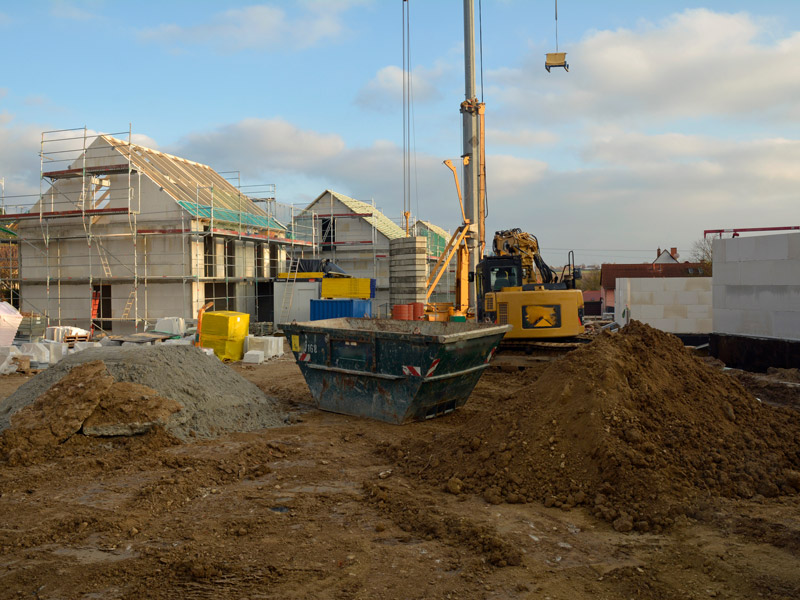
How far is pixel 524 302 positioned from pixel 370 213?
2542 centimetres

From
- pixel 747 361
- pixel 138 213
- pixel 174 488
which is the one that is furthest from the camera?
pixel 138 213

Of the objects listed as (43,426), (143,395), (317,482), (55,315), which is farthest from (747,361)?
Result: (55,315)

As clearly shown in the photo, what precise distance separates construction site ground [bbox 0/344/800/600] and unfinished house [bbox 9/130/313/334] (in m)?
16.7

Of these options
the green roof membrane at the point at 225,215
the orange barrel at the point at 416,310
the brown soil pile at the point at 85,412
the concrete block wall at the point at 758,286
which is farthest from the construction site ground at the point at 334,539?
the green roof membrane at the point at 225,215

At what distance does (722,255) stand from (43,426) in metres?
13.6

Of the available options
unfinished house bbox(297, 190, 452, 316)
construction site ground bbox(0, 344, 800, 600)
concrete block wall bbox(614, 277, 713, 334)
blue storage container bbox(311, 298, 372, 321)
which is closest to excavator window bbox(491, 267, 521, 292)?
concrete block wall bbox(614, 277, 713, 334)

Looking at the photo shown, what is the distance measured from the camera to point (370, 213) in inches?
1485

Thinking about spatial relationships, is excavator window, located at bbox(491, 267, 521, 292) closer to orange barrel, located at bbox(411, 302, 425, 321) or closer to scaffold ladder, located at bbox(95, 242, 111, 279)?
orange barrel, located at bbox(411, 302, 425, 321)

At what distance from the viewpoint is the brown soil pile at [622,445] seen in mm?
5574

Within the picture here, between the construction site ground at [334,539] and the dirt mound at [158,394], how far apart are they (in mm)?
820

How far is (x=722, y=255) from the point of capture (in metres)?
14.3

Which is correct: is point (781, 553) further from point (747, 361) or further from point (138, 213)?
point (138, 213)

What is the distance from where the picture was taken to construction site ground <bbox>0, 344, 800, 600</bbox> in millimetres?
4148

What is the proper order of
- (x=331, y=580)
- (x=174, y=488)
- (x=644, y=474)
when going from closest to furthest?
(x=331, y=580) < (x=644, y=474) < (x=174, y=488)
